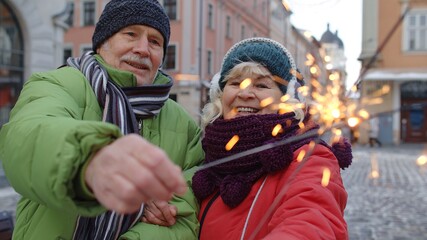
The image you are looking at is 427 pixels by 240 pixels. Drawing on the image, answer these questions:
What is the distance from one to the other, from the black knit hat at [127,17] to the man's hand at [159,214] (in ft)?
2.13

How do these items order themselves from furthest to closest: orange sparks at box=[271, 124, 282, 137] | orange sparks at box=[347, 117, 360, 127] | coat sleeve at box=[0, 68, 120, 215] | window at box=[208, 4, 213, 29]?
1. window at box=[208, 4, 213, 29]
2. orange sparks at box=[271, 124, 282, 137]
3. orange sparks at box=[347, 117, 360, 127]
4. coat sleeve at box=[0, 68, 120, 215]

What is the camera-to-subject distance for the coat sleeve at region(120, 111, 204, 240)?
1.59 metres

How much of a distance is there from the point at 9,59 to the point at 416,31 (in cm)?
1218

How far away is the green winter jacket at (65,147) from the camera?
914mm

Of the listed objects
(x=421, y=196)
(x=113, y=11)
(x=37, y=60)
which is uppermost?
(x=37, y=60)

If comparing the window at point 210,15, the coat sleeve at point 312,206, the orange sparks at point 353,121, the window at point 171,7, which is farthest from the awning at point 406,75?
the window at point 171,7

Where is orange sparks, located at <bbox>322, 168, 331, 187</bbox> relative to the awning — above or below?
below

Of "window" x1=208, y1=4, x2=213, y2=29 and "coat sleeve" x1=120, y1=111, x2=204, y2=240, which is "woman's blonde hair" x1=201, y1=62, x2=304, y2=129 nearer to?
"coat sleeve" x1=120, y1=111, x2=204, y2=240

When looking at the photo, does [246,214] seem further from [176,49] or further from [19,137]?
[176,49]

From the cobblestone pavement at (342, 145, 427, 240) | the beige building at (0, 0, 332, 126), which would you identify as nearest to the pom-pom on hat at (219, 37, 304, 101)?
the beige building at (0, 0, 332, 126)

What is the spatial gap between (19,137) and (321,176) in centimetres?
89

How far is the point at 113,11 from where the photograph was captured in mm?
1797

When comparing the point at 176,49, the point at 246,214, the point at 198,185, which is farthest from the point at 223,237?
the point at 176,49

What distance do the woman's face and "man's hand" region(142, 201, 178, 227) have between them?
17.3 inches
